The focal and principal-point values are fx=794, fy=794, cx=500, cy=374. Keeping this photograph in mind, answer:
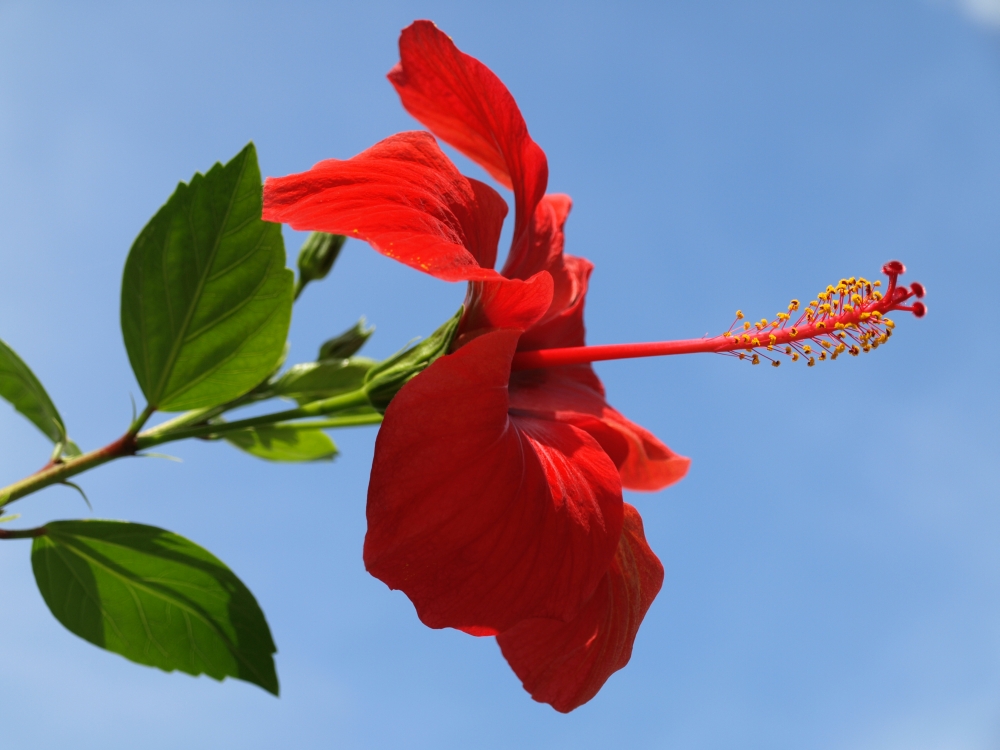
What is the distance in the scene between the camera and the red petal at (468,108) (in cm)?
125

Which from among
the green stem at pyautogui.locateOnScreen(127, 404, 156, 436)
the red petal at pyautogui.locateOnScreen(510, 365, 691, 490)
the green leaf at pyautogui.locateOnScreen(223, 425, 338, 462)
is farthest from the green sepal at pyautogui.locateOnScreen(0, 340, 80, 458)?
the red petal at pyautogui.locateOnScreen(510, 365, 691, 490)

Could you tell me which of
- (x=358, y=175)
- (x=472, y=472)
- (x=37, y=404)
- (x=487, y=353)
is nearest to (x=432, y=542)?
(x=472, y=472)

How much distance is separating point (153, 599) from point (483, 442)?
0.74 meters

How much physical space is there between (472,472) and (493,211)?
1.46 ft

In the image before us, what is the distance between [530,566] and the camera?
104 centimetres

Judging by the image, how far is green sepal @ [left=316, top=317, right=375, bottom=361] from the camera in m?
1.71

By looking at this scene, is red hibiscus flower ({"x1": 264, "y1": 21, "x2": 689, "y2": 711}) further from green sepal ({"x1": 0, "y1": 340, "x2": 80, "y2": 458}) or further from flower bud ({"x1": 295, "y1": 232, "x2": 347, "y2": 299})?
green sepal ({"x1": 0, "y1": 340, "x2": 80, "y2": 458})

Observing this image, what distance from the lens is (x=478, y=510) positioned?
1.01m

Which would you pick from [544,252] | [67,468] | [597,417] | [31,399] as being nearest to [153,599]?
[67,468]

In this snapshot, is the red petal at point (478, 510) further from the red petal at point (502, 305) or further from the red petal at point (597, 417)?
the red petal at point (597, 417)

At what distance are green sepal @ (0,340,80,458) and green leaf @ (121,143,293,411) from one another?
0.57ft

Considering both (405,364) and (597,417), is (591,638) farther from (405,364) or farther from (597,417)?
(405,364)

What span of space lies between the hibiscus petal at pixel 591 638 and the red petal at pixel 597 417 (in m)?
0.17

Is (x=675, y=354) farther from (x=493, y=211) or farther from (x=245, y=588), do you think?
(x=245, y=588)
